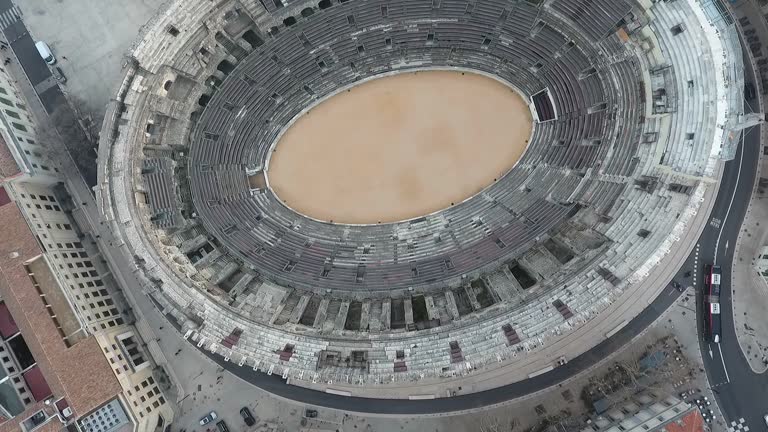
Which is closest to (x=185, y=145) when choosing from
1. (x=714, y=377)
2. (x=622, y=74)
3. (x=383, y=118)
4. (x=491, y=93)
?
(x=383, y=118)

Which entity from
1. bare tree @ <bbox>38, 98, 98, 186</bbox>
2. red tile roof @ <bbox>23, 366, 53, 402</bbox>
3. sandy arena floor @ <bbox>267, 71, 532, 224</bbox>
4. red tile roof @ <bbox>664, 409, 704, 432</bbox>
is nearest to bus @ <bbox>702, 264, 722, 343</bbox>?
red tile roof @ <bbox>664, 409, 704, 432</bbox>

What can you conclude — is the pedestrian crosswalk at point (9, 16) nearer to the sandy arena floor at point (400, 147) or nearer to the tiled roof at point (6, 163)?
the tiled roof at point (6, 163)

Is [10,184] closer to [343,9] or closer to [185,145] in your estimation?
[185,145]

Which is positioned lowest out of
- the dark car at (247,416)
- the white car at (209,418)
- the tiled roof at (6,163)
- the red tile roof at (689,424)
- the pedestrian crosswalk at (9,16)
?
the red tile roof at (689,424)

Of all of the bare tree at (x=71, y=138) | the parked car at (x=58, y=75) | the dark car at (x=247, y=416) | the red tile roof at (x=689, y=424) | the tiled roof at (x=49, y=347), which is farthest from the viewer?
the parked car at (x=58, y=75)

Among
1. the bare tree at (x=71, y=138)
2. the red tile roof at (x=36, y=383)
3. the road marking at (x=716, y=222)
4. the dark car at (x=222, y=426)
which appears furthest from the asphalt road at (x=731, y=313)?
the bare tree at (x=71, y=138)

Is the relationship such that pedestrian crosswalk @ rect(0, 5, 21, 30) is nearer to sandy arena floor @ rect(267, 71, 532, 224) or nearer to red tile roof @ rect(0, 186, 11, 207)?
red tile roof @ rect(0, 186, 11, 207)
